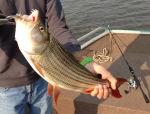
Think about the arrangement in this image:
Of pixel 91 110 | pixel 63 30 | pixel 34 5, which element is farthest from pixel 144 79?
pixel 34 5

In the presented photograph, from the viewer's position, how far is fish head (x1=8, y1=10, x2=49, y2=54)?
2.71m

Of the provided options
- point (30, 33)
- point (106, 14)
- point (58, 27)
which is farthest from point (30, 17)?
point (106, 14)

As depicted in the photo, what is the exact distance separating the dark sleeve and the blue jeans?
0.44 meters

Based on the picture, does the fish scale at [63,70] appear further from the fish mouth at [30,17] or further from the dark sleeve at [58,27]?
the dark sleeve at [58,27]

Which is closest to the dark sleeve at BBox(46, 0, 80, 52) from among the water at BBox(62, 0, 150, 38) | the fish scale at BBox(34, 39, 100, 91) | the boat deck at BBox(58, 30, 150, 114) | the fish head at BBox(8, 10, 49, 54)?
the boat deck at BBox(58, 30, 150, 114)

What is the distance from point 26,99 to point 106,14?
11847mm

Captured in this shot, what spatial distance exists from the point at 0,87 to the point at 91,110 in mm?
1907

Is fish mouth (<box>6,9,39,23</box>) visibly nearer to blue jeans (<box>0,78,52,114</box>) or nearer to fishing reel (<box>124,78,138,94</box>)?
blue jeans (<box>0,78,52,114</box>)

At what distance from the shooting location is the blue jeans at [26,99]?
11.1ft

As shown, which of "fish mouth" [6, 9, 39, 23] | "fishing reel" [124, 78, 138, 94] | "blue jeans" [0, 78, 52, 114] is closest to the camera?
"fish mouth" [6, 9, 39, 23]

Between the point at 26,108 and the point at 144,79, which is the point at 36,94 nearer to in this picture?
the point at 26,108

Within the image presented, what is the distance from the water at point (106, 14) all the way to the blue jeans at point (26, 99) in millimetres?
9257

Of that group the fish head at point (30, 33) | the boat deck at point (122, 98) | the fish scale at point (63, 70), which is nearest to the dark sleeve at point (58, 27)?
the boat deck at point (122, 98)

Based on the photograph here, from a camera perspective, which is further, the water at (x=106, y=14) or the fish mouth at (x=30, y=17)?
the water at (x=106, y=14)
